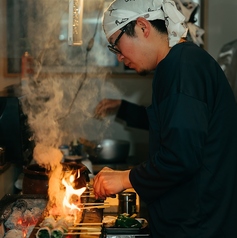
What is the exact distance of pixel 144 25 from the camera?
7.59 feet

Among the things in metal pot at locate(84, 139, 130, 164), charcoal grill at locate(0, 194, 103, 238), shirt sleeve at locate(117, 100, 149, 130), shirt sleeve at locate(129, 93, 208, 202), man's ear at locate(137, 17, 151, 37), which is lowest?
metal pot at locate(84, 139, 130, 164)

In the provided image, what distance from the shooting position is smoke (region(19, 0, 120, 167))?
5160mm

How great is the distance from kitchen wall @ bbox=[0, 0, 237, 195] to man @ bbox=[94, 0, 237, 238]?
3.46 metres

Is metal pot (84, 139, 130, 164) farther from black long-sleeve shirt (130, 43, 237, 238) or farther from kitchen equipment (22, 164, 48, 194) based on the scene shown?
black long-sleeve shirt (130, 43, 237, 238)

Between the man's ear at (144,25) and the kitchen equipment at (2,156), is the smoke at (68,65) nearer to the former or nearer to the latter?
the kitchen equipment at (2,156)

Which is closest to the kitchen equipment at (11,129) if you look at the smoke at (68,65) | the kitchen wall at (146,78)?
the smoke at (68,65)

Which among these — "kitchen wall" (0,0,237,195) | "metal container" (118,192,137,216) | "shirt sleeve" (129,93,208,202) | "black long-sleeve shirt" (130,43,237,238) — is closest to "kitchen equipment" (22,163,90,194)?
"metal container" (118,192,137,216)

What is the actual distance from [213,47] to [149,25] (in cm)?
374

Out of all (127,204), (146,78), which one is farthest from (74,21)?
(146,78)

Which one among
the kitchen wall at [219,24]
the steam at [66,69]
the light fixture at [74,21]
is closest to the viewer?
the light fixture at [74,21]

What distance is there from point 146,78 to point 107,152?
131 cm

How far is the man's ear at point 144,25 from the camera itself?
90.7 inches

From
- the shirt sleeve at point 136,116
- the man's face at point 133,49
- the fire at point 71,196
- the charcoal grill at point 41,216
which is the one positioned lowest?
the charcoal grill at point 41,216

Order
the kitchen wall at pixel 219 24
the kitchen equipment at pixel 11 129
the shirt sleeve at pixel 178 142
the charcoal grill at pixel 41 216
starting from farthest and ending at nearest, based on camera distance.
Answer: the kitchen wall at pixel 219 24 < the kitchen equipment at pixel 11 129 < the charcoal grill at pixel 41 216 < the shirt sleeve at pixel 178 142
